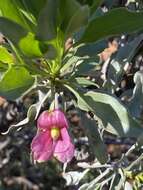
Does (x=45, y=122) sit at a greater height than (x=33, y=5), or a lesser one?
lesser

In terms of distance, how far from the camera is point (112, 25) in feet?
4.39

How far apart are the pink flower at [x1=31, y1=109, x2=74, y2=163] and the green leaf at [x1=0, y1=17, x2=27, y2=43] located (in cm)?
20

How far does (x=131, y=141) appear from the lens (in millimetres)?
2707

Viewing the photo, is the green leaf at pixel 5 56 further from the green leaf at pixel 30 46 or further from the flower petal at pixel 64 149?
the flower petal at pixel 64 149

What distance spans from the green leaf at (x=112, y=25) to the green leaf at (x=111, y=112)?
5.4 inches

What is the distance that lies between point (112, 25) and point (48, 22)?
0.19 m

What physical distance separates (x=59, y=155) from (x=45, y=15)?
0.32 m

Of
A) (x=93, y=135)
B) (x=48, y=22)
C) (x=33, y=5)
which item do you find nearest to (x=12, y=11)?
(x=33, y=5)

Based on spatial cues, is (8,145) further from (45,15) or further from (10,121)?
(45,15)

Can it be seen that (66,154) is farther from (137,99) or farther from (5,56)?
(137,99)

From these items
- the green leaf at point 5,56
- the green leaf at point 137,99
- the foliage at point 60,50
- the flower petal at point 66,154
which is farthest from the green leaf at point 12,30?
the green leaf at point 137,99

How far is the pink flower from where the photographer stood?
132cm

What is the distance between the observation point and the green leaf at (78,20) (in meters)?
1.17

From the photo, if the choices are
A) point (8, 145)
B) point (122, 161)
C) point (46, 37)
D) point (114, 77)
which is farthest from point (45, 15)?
point (8, 145)
